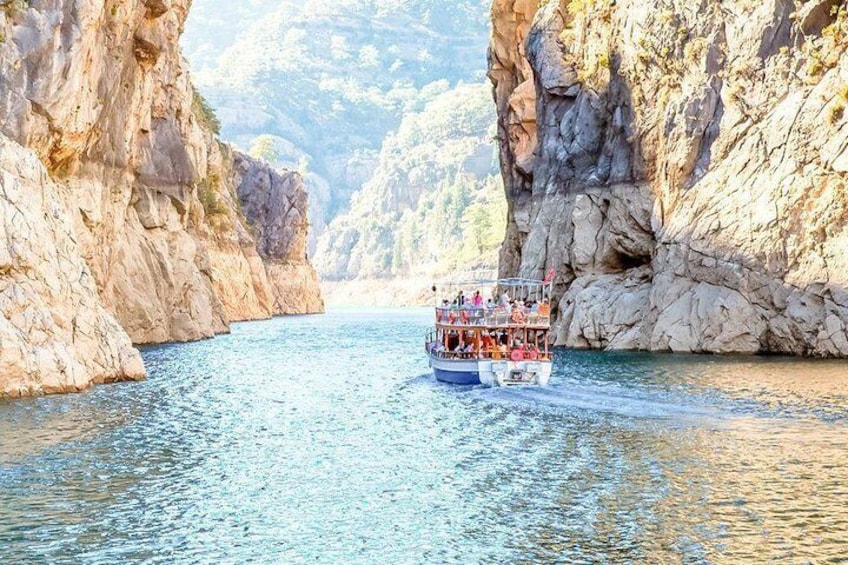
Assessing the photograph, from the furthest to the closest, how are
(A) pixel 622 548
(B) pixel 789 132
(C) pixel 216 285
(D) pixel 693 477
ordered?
(C) pixel 216 285 < (B) pixel 789 132 < (D) pixel 693 477 < (A) pixel 622 548

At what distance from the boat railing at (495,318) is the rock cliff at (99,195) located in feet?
56.5

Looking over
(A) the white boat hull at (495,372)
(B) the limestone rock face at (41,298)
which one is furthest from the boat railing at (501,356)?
(B) the limestone rock face at (41,298)

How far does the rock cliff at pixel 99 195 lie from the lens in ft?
139

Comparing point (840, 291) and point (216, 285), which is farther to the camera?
point (216, 285)

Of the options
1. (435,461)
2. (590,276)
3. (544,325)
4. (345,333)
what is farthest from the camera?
(345,333)

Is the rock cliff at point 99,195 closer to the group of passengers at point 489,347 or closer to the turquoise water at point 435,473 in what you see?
the turquoise water at point 435,473

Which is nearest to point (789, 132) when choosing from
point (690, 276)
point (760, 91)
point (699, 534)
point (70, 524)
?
point (760, 91)

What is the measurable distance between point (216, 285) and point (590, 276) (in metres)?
60.4

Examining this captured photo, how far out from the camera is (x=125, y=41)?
69.5 meters

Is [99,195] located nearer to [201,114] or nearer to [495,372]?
[495,372]

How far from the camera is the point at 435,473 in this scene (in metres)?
29.4

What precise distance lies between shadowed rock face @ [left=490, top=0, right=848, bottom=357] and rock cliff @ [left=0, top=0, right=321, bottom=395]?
32431 mm

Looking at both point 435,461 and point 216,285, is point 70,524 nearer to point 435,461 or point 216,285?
point 435,461

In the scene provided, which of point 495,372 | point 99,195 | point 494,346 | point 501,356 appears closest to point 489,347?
point 494,346
